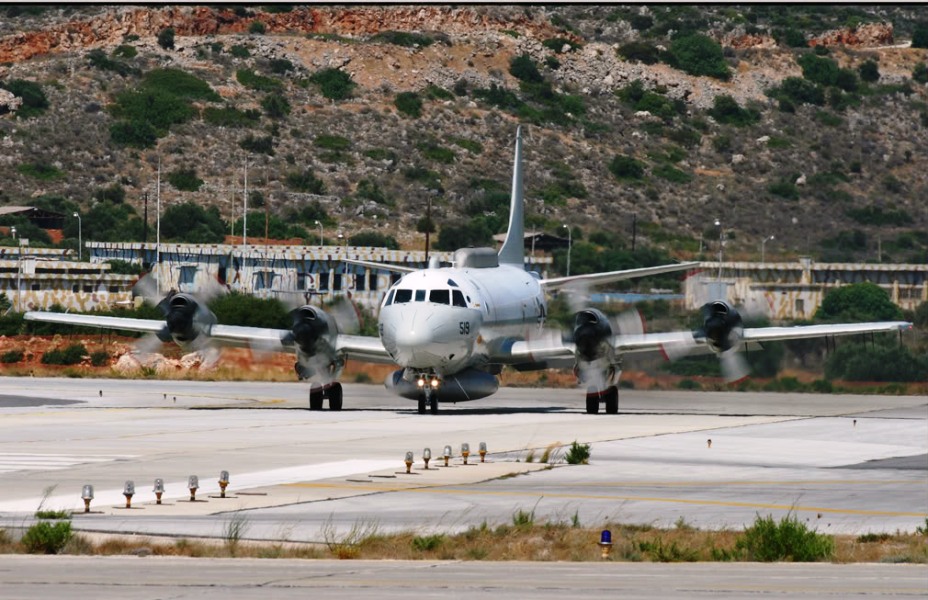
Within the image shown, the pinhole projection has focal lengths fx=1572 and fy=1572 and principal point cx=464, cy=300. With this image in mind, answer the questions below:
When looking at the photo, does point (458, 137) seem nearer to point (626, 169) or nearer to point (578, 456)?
point (626, 169)

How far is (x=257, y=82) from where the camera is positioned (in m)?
181

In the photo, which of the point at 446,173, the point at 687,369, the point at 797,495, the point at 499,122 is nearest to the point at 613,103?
the point at 499,122

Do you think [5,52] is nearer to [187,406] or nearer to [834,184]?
[834,184]

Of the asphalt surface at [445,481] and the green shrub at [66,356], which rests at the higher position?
the green shrub at [66,356]

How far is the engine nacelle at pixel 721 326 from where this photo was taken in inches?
1770

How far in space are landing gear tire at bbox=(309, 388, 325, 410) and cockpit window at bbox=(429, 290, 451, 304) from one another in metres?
5.47

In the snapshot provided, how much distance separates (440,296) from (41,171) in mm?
118363

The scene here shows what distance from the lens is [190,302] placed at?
46656mm

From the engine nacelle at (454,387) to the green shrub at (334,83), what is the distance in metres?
136

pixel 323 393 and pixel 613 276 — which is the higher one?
pixel 613 276

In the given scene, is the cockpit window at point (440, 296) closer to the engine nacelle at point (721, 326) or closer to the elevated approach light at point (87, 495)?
the engine nacelle at point (721, 326)

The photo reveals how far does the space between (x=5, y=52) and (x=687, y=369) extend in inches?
5823

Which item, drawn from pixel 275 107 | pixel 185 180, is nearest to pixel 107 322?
pixel 185 180

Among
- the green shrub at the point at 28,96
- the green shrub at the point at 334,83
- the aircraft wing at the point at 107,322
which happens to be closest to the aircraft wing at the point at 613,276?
the aircraft wing at the point at 107,322
